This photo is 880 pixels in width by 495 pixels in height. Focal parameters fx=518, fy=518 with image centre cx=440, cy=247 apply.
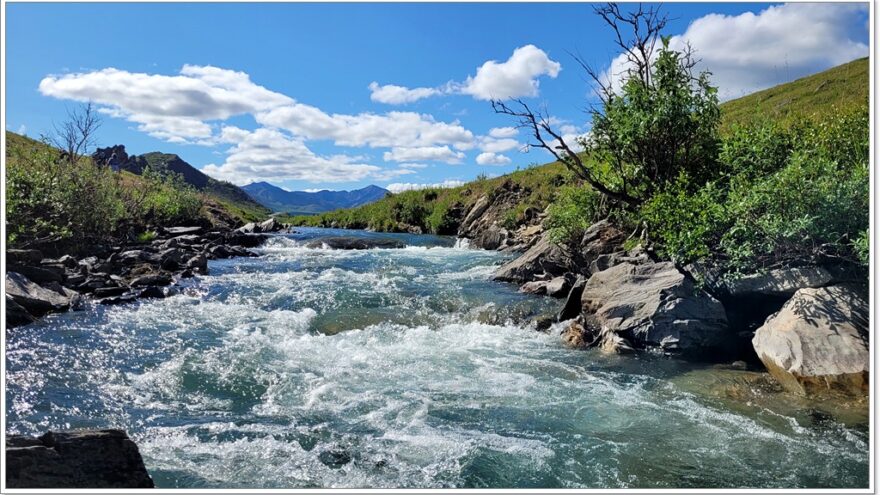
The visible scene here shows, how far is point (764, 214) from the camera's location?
12383mm

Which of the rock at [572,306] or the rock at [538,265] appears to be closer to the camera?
the rock at [572,306]

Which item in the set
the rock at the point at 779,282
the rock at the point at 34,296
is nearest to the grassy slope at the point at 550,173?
the rock at the point at 779,282

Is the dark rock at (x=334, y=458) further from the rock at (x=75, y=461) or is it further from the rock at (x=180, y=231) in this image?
the rock at (x=180, y=231)

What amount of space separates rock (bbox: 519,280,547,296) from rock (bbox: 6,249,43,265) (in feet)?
57.4

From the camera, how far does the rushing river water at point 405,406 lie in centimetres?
761

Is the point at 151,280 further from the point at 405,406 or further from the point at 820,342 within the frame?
the point at 820,342

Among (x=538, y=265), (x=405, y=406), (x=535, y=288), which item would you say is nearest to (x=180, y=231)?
(x=538, y=265)

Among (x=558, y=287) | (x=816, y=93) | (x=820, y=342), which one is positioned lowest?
(x=820, y=342)

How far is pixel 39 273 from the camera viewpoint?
18188 millimetres

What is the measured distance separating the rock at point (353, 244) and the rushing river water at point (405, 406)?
74.0ft

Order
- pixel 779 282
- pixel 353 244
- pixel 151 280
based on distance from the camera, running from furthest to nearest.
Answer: pixel 353 244 < pixel 151 280 < pixel 779 282

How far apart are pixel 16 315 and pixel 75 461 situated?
11.7 meters

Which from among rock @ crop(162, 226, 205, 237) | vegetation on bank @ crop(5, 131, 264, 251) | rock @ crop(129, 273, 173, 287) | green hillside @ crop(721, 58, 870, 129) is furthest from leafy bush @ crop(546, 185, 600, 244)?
rock @ crop(162, 226, 205, 237)

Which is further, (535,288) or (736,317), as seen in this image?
(535,288)
